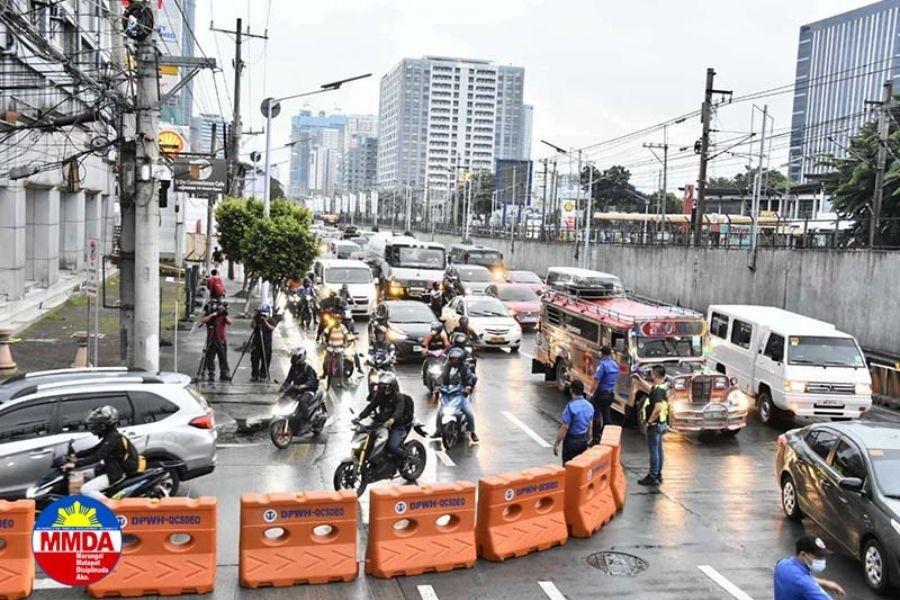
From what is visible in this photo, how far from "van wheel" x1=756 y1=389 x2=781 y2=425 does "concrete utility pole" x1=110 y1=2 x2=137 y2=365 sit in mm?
12124

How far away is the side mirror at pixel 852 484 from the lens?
961 centimetres

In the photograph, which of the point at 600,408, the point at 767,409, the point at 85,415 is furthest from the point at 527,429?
the point at 85,415

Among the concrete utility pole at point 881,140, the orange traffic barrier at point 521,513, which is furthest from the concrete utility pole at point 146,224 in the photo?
the concrete utility pole at point 881,140

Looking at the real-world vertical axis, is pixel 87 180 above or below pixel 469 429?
above

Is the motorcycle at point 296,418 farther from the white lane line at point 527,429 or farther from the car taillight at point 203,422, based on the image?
Answer: the white lane line at point 527,429

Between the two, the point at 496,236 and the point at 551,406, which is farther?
the point at 496,236

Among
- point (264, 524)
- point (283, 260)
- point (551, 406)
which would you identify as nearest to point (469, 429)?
point (551, 406)

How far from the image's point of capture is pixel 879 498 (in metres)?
9.45

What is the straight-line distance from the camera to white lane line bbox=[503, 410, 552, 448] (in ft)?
51.4

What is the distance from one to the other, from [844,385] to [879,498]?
843 centimetres

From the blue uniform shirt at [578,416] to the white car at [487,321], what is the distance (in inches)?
526

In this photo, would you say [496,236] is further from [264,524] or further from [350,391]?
[264,524]

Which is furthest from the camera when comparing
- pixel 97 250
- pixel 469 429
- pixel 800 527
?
pixel 97 250

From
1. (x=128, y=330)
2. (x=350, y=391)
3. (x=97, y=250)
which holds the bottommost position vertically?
(x=350, y=391)
